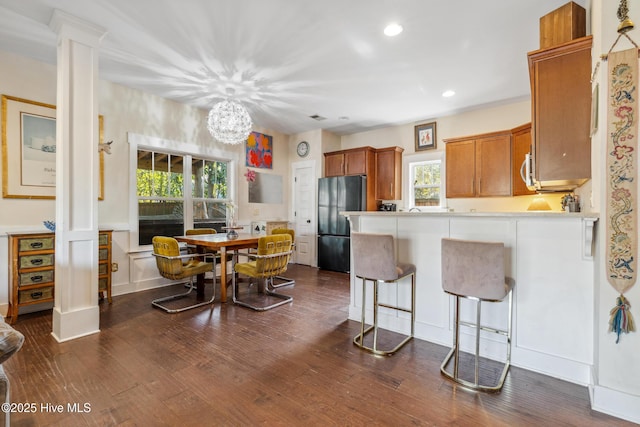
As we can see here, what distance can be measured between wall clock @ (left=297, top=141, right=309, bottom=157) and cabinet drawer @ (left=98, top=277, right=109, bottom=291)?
160 inches

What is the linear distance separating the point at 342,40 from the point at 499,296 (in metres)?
2.65

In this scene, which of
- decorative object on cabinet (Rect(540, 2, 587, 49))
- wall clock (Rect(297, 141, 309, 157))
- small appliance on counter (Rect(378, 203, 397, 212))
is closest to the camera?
decorative object on cabinet (Rect(540, 2, 587, 49))

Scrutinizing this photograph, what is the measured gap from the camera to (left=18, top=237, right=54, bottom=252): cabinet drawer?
2861mm

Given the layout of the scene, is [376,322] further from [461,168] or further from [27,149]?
[27,149]

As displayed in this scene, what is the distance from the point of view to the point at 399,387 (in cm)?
190

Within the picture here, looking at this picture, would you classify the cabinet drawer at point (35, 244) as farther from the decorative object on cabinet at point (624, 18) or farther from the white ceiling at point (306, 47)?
the decorative object on cabinet at point (624, 18)

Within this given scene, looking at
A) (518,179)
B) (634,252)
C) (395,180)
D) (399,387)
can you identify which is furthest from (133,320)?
(518,179)

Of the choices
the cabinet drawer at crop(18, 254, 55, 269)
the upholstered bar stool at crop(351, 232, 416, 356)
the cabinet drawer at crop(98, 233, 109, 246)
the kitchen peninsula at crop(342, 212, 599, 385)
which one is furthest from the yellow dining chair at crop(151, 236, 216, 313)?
the kitchen peninsula at crop(342, 212, 599, 385)

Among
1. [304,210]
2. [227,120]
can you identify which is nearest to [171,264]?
[227,120]

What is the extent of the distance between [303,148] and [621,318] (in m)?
5.40

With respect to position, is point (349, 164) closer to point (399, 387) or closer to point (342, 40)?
point (342, 40)

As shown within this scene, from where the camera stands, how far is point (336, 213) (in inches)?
221

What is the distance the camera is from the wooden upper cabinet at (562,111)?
6.64 feet

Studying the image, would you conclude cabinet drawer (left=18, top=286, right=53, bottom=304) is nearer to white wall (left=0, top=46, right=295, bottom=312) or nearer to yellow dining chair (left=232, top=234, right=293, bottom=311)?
white wall (left=0, top=46, right=295, bottom=312)
